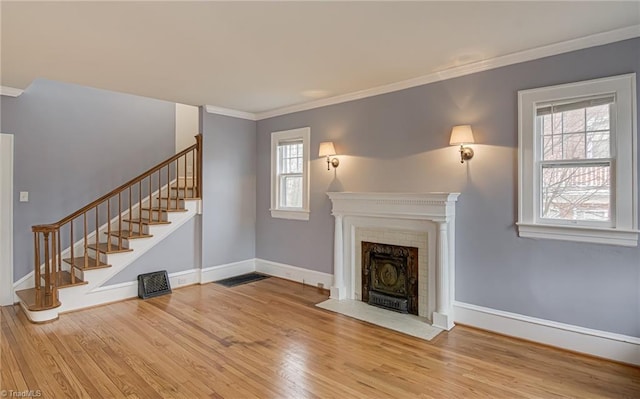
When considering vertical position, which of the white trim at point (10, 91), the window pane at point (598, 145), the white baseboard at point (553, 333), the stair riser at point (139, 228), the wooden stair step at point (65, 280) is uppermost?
the white trim at point (10, 91)

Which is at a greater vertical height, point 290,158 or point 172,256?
point 290,158

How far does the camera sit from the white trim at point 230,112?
5172 mm

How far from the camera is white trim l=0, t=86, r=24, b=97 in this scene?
4.07m

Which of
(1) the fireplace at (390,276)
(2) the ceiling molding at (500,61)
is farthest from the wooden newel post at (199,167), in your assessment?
(1) the fireplace at (390,276)

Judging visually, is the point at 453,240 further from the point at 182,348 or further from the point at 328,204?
the point at 182,348

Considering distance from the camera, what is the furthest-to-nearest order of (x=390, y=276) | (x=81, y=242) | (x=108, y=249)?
(x=81, y=242) < (x=108, y=249) < (x=390, y=276)

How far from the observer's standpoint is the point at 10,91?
4.12 m

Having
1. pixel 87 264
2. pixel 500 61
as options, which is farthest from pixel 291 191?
pixel 500 61

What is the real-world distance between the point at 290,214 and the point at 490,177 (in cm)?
288

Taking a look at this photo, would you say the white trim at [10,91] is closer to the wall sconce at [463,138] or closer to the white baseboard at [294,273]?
the white baseboard at [294,273]

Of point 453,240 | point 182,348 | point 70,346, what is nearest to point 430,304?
point 453,240

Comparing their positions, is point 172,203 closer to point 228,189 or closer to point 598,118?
point 228,189

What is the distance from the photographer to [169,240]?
4.90m

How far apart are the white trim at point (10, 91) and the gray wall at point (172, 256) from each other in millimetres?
2453
